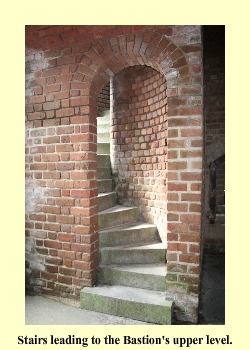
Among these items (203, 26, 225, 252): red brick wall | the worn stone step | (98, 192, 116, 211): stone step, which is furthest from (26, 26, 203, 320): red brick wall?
the worn stone step

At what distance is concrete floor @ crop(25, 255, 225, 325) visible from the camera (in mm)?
2418

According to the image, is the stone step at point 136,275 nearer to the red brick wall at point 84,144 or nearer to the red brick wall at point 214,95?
the red brick wall at point 84,144

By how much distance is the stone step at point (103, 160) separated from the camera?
3.80m

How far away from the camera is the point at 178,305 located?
7.93ft

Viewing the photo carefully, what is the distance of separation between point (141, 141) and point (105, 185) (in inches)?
33.1

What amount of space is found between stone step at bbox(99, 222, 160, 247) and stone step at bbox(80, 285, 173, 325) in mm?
545

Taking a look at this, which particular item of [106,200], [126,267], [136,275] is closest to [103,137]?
[106,200]

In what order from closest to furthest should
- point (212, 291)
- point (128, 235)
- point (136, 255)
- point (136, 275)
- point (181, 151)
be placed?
point (181, 151), point (136, 275), point (136, 255), point (212, 291), point (128, 235)

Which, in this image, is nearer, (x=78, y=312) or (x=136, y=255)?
(x=78, y=312)

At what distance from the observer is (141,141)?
11.8 feet

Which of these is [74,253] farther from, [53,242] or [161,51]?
[161,51]

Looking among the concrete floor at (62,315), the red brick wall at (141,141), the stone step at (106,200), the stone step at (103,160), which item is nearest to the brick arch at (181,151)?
the concrete floor at (62,315)

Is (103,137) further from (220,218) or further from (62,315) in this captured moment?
(62,315)

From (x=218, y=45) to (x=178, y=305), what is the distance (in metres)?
3.86
